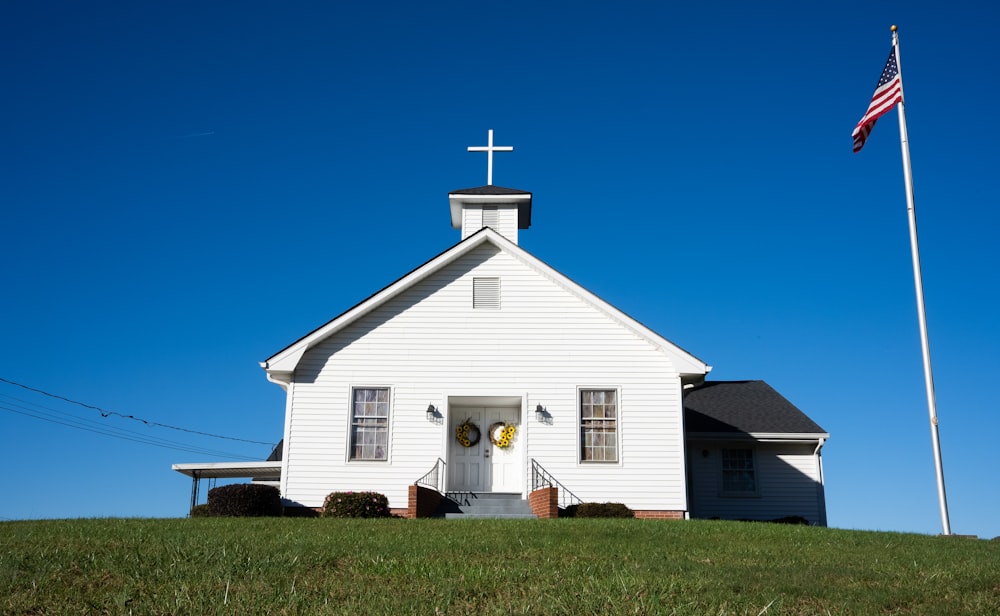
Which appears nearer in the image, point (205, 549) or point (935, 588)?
point (935, 588)

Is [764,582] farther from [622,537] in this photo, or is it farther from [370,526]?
[370,526]

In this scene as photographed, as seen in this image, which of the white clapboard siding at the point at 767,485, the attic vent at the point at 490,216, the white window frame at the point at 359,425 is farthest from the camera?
the attic vent at the point at 490,216

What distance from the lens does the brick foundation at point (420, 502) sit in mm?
18766

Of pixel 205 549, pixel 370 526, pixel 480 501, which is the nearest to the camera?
pixel 205 549

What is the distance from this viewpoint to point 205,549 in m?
10.3

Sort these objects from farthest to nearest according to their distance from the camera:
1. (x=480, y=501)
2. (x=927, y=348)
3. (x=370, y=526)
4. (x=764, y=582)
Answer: (x=480, y=501) → (x=927, y=348) → (x=370, y=526) → (x=764, y=582)

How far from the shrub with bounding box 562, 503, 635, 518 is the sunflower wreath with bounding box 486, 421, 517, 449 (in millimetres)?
2463

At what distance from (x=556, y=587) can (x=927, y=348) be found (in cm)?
1293

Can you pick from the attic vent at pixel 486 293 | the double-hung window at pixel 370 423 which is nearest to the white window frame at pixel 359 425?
the double-hung window at pixel 370 423

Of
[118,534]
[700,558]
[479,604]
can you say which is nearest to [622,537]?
[700,558]

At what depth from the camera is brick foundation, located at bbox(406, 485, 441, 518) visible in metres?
18.8

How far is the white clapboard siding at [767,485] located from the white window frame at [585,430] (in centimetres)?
456

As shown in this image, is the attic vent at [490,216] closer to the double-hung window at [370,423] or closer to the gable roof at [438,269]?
the gable roof at [438,269]

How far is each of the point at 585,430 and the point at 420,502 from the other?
168 inches
